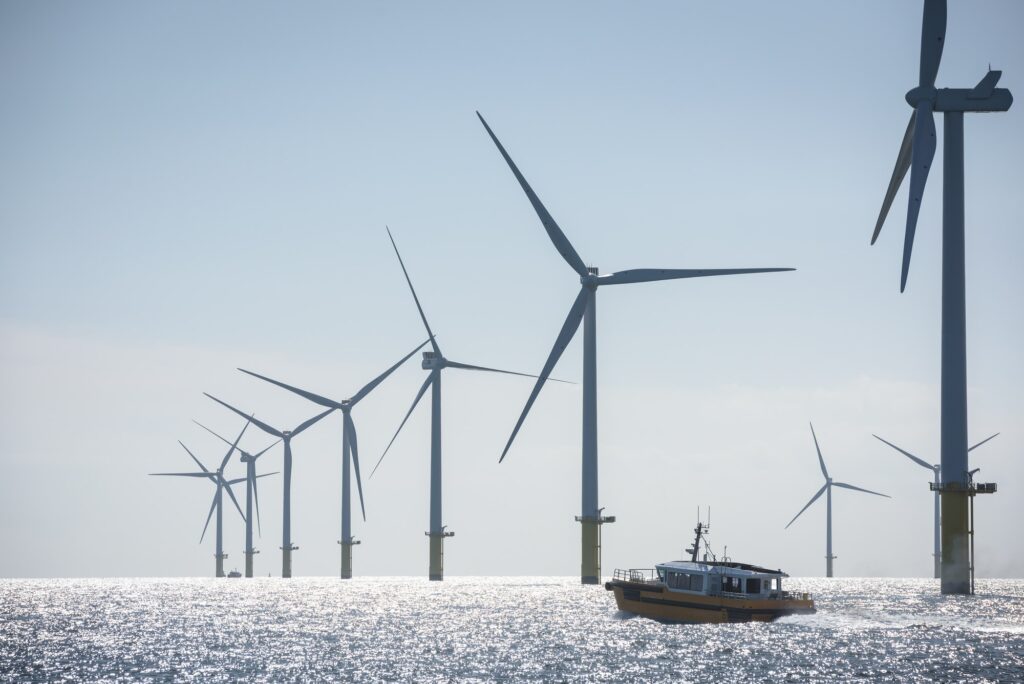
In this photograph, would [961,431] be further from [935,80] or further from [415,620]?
→ [415,620]

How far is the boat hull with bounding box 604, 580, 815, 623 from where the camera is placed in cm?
11062

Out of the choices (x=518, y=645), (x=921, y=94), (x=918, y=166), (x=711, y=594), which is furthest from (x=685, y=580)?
(x=921, y=94)

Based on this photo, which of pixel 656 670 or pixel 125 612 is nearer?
pixel 656 670

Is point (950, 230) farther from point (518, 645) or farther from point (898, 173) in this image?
point (518, 645)

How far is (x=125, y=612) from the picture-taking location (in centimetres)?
15725

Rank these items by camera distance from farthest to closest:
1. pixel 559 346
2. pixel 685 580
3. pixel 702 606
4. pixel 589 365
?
pixel 589 365
pixel 559 346
pixel 685 580
pixel 702 606

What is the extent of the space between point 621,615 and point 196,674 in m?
51.9

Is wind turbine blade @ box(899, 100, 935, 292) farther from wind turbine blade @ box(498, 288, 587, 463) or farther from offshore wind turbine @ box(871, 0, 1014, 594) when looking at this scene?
wind turbine blade @ box(498, 288, 587, 463)

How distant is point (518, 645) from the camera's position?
102m

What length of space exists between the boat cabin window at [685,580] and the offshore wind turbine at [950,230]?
27232 mm

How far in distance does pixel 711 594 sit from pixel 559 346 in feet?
148

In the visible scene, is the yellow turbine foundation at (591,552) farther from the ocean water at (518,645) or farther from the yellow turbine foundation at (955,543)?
the yellow turbine foundation at (955,543)

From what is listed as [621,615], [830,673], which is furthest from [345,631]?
[830,673]

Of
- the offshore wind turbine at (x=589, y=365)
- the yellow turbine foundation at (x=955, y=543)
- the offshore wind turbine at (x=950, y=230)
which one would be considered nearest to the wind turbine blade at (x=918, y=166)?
the offshore wind turbine at (x=950, y=230)
